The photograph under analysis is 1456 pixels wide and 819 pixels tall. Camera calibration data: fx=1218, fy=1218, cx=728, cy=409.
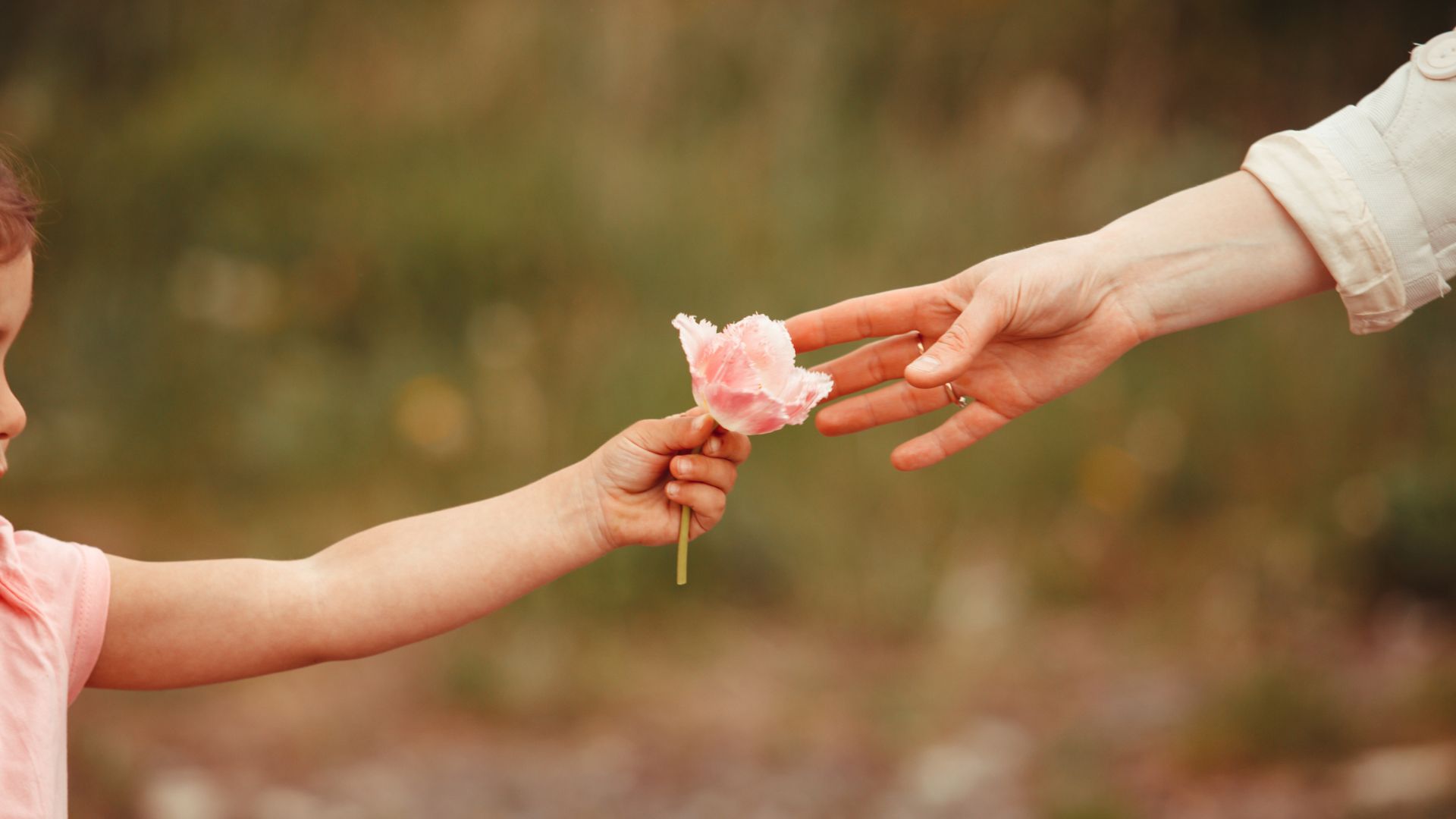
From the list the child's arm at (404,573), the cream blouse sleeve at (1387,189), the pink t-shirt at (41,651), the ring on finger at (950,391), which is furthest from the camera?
the ring on finger at (950,391)

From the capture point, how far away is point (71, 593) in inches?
43.8

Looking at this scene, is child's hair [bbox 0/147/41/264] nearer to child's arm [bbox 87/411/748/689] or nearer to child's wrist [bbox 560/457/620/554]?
child's arm [bbox 87/411/748/689]

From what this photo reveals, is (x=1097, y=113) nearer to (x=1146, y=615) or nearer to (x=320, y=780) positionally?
(x=1146, y=615)

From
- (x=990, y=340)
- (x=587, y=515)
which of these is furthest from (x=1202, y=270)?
(x=587, y=515)

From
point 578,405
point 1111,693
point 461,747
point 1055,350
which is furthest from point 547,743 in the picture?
point 1055,350

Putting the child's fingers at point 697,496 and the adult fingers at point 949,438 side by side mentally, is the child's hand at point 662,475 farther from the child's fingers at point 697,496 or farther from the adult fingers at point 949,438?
the adult fingers at point 949,438

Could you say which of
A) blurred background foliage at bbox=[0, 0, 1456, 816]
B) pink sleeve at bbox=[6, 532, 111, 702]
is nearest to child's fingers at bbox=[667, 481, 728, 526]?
pink sleeve at bbox=[6, 532, 111, 702]

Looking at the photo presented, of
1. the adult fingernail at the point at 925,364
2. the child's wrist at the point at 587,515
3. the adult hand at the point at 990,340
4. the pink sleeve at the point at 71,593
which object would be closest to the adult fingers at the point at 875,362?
the adult hand at the point at 990,340

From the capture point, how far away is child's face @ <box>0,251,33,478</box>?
103 centimetres

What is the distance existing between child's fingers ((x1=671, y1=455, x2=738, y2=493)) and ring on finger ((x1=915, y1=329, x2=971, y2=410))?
1.21 ft

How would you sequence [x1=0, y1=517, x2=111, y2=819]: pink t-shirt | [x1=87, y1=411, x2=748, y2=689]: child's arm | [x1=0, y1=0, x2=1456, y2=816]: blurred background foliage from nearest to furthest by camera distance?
[x1=0, y1=517, x2=111, y2=819]: pink t-shirt < [x1=87, y1=411, x2=748, y2=689]: child's arm < [x1=0, y1=0, x2=1456, y2=816]: blurred background foliage

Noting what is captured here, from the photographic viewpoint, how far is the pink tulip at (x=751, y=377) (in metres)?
1.08

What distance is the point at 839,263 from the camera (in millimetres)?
2738

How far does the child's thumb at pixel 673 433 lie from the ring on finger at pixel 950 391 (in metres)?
0.38
